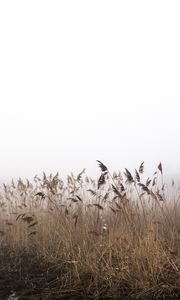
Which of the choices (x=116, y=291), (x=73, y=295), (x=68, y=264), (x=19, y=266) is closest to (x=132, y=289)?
(x=116, y=291)

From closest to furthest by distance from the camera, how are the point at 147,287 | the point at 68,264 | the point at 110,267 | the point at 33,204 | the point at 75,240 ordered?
the point at 147,287, the point at 110,267, the point at 68,264, the point at 75,240, the point at 33,204

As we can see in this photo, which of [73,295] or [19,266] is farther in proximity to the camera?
[19,266]

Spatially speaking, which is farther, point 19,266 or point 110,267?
point 19,266

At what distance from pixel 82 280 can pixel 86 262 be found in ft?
0.67

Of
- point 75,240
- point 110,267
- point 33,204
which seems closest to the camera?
point 110,267

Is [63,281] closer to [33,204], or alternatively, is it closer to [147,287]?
[147,287]

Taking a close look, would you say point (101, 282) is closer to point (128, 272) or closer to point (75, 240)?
point (128, 272)

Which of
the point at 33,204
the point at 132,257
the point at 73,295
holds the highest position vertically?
the point at 33,204

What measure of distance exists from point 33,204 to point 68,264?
9.65 feet

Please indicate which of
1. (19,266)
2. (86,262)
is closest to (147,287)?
(86,262)

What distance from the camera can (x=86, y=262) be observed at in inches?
198

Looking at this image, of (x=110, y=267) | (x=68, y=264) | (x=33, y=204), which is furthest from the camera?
(x=33, y=204)

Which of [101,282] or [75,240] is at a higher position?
[75,240]

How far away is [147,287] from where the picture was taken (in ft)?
14.6
